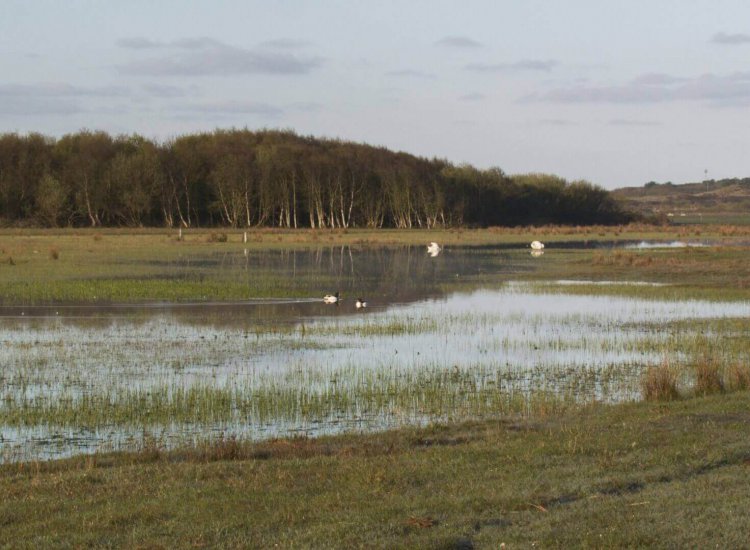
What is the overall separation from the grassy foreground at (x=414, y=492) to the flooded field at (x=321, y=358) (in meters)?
3.00

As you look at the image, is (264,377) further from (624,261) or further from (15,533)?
(624,261)

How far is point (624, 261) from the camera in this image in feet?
182

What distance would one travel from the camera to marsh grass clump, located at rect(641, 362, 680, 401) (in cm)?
1647

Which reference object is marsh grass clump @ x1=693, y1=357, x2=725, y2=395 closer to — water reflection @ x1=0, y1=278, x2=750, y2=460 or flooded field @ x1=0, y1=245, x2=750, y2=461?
flooded field @ x1=0, y1=245, x2=750, y2=461

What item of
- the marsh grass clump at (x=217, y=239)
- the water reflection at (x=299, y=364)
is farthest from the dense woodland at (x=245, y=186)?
the water reflection at (x=299, y=364)

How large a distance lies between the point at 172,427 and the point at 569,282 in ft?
108

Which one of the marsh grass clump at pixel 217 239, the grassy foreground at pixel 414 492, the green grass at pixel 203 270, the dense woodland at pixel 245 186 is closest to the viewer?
the grassy foreground at pixel 414 492

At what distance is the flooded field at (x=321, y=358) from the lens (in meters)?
16.1

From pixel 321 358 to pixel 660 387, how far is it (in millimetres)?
8737

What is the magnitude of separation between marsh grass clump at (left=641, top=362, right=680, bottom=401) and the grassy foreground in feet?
9.24

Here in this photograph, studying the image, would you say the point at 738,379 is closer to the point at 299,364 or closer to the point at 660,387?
the point at 660,387

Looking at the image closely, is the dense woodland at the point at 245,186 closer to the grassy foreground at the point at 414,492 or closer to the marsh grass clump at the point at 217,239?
the marsh grass clump at the point at 217,239

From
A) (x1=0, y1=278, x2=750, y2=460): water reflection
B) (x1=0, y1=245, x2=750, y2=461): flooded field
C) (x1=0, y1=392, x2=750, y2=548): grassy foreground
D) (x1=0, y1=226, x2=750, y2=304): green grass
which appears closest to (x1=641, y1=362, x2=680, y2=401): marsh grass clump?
(x1=0, y1=245, x2=750, y2=461): flooded field

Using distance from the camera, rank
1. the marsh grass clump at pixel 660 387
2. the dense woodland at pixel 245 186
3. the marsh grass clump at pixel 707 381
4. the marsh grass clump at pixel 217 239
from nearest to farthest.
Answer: the marsh grass clump at pixel 660 387 < the marsh grass clump at pixel 707 381 < the marsh grass clump at pixel 217 239 < the dense woodland at pixel 245 186
